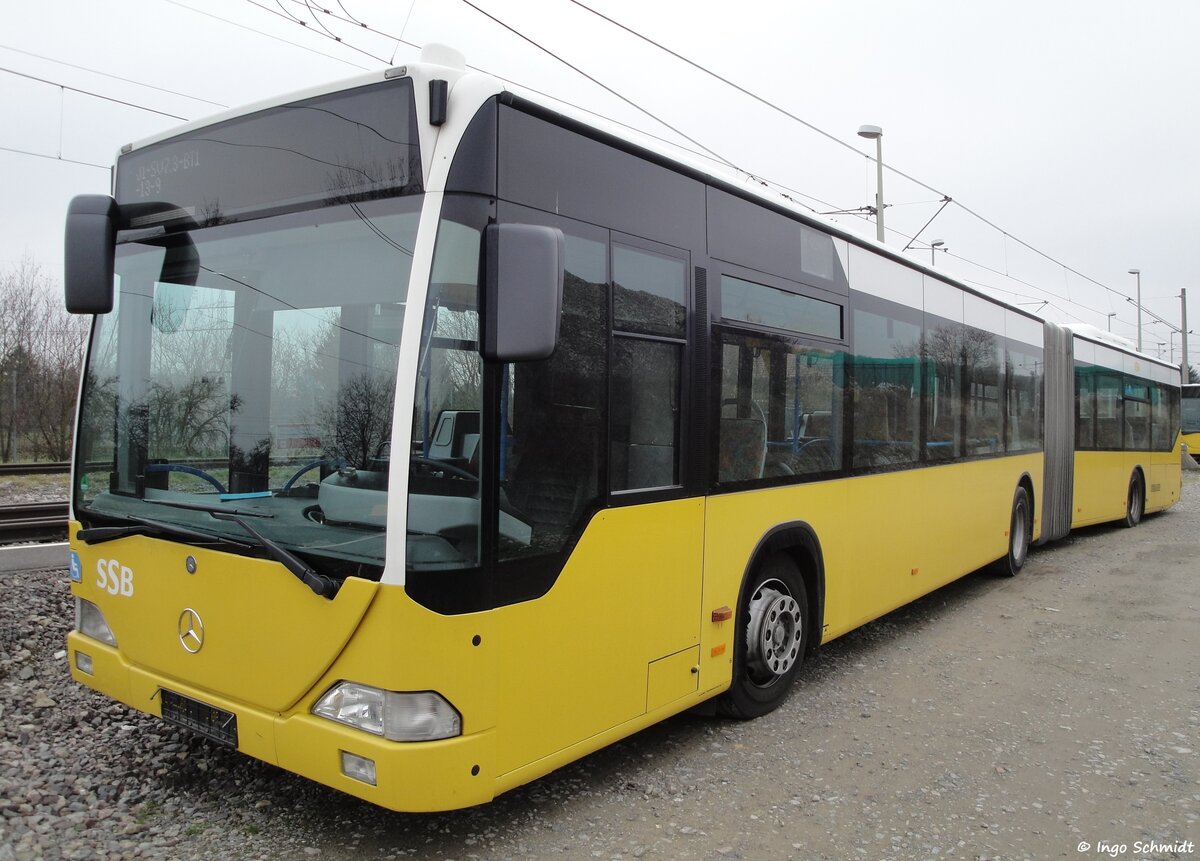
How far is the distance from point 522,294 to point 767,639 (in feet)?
9.30

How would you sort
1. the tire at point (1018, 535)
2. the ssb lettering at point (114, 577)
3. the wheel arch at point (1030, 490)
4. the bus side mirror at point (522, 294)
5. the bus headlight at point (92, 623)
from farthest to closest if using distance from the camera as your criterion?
the wheel arch at point (1030, 490) → the tire at point (1018, 535) → the bus headlight at point (92, 623) → the ssb lettering at point (114, 577) → the bus side mirror at point (522, 294)

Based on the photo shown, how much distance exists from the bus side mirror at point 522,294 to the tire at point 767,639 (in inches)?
91.5

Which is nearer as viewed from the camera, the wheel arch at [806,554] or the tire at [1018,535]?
the wheel arch at [806,554]

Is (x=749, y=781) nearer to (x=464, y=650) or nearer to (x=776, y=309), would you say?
(x=464, y=650)

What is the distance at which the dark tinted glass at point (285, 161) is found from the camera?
10.4ft

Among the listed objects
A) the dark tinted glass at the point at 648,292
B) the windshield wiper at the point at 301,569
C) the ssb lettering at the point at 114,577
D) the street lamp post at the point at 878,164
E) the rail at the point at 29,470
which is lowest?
the rail at the point at 29,470

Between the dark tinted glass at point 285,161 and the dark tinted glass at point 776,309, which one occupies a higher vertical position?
the dark tinted glass at point 285,161

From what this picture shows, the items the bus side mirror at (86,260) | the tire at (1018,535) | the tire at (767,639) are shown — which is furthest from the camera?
the tire at (1018,535)

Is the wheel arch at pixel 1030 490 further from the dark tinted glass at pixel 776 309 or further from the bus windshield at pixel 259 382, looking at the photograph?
the bus windshield at pixel 259 382

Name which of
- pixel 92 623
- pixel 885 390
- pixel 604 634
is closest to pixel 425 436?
pixel 604 634

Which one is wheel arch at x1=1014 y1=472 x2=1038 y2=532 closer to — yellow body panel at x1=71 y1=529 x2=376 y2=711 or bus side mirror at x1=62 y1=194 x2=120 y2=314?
yellow body panel at x1=71 y1=529 x2=376 y2=711

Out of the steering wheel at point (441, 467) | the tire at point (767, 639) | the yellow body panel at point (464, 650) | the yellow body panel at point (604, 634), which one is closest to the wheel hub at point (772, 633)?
the tire at point (767, 639)

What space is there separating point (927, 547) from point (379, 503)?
5349 millimetres

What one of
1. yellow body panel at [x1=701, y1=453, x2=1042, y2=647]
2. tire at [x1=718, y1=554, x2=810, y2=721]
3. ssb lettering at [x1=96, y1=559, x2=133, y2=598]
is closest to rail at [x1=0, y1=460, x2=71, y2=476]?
ssb lettering at [x1=96, y1=559, x2=133, y2=598]
